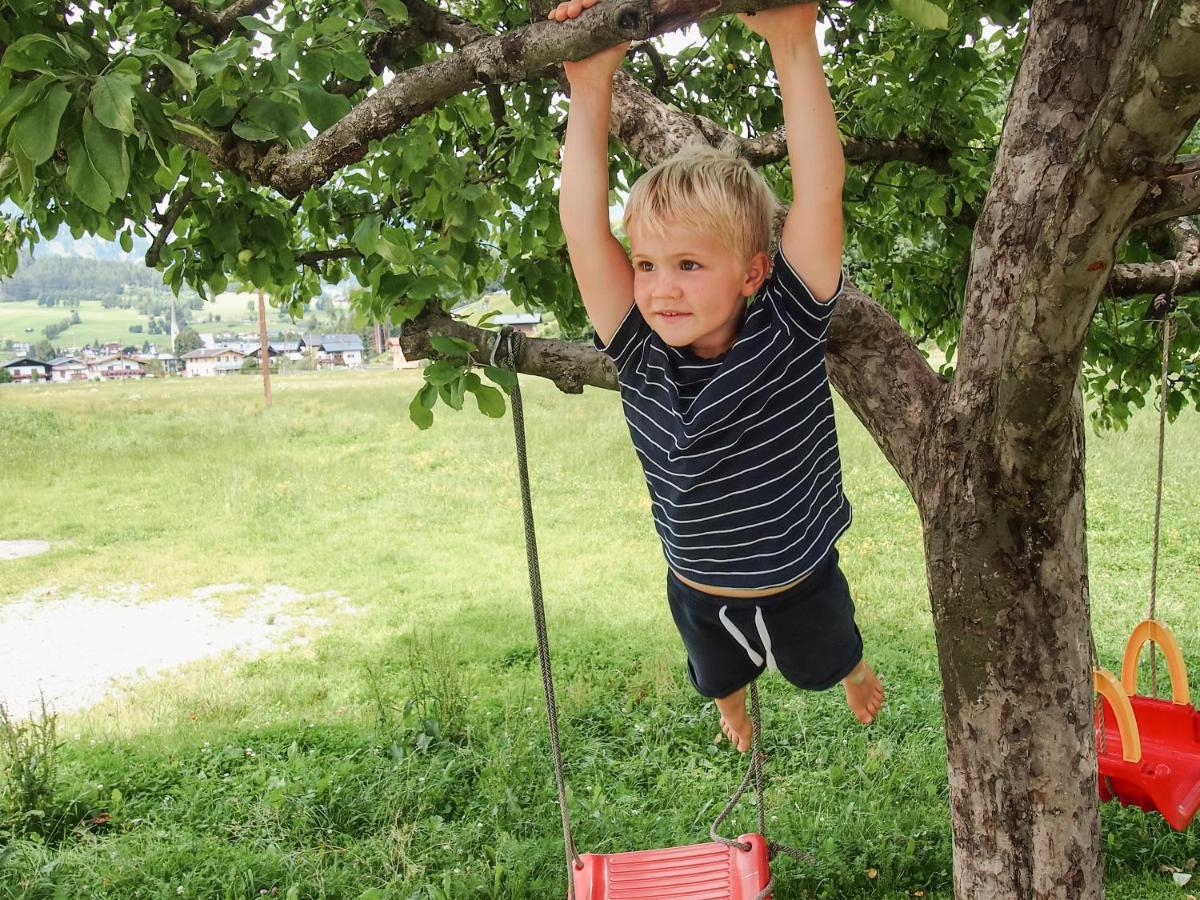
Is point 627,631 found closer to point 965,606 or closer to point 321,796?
point 321,796

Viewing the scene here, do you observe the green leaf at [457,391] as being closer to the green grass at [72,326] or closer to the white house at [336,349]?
the green grass at [72,326]

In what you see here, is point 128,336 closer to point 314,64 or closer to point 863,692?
point 314,64

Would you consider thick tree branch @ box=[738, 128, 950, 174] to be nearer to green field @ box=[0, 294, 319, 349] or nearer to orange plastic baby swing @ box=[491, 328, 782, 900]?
orange plastic baby swing @ box=[491, 328, 782, 900]

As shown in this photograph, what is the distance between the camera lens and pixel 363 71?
167 centimetres

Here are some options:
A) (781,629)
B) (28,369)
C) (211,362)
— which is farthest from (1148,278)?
(211,362)

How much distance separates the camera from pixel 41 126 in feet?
3.77

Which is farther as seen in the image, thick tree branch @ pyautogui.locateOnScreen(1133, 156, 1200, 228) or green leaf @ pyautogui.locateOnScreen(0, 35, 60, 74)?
thick tree branch @ pyautogui.locateOnScreen(1133, 156, 1200, 228)

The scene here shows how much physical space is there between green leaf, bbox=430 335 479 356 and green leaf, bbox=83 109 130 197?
70 cm

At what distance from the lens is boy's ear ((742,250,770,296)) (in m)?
1.36

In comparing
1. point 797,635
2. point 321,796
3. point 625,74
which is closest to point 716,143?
point 625,74

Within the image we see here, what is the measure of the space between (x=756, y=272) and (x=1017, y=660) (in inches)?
31.0

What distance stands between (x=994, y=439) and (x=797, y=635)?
1.40 feet

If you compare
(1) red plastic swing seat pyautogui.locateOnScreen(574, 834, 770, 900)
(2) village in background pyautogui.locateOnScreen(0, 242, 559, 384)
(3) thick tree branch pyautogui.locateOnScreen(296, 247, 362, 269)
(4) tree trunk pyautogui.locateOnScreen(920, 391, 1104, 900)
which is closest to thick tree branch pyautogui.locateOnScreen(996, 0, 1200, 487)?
(4) tree trunk pyautogui.locateOnScreen(920, 391, 1104, 900)

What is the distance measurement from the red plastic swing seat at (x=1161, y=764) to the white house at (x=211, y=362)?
15648mm
